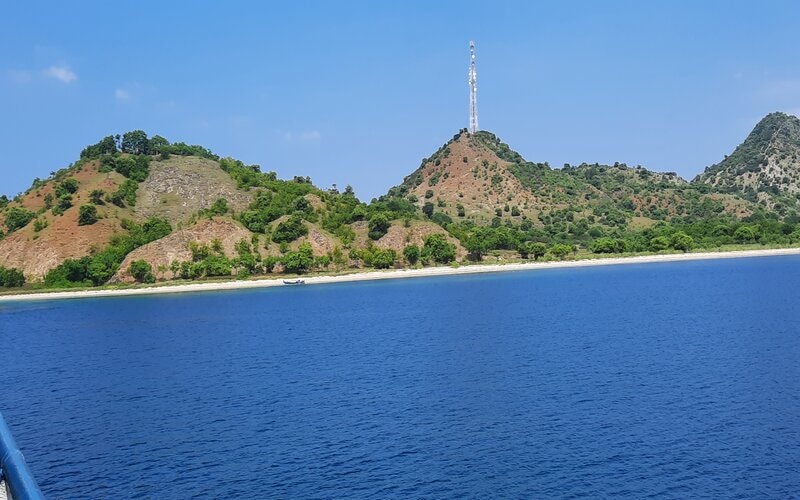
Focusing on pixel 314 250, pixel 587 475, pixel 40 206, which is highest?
pixel 40 206

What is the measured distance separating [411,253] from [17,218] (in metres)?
112

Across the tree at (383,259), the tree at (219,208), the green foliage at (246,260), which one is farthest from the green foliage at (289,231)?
the tree at (219,208)

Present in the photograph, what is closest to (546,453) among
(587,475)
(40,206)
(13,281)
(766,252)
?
(587,475)

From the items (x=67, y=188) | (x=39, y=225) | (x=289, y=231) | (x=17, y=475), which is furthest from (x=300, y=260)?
(x=17, y=475)

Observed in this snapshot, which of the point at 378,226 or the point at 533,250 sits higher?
the point at 378,226

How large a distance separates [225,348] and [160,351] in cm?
689

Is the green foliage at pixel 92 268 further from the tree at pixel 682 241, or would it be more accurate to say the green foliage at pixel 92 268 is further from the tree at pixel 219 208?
the tree at pixel 682 241

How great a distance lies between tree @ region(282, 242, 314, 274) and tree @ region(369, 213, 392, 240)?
23808mm

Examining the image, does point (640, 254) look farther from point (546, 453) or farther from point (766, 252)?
point (546, 453)

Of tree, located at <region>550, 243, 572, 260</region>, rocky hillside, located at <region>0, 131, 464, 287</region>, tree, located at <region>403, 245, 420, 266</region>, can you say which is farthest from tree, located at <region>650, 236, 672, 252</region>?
tree, located at <region>403, 245, 420, 266</region>

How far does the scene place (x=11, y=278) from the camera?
540ft

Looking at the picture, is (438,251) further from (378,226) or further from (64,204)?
(64,204)

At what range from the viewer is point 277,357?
63.6m

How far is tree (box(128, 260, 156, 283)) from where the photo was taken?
520 ft
